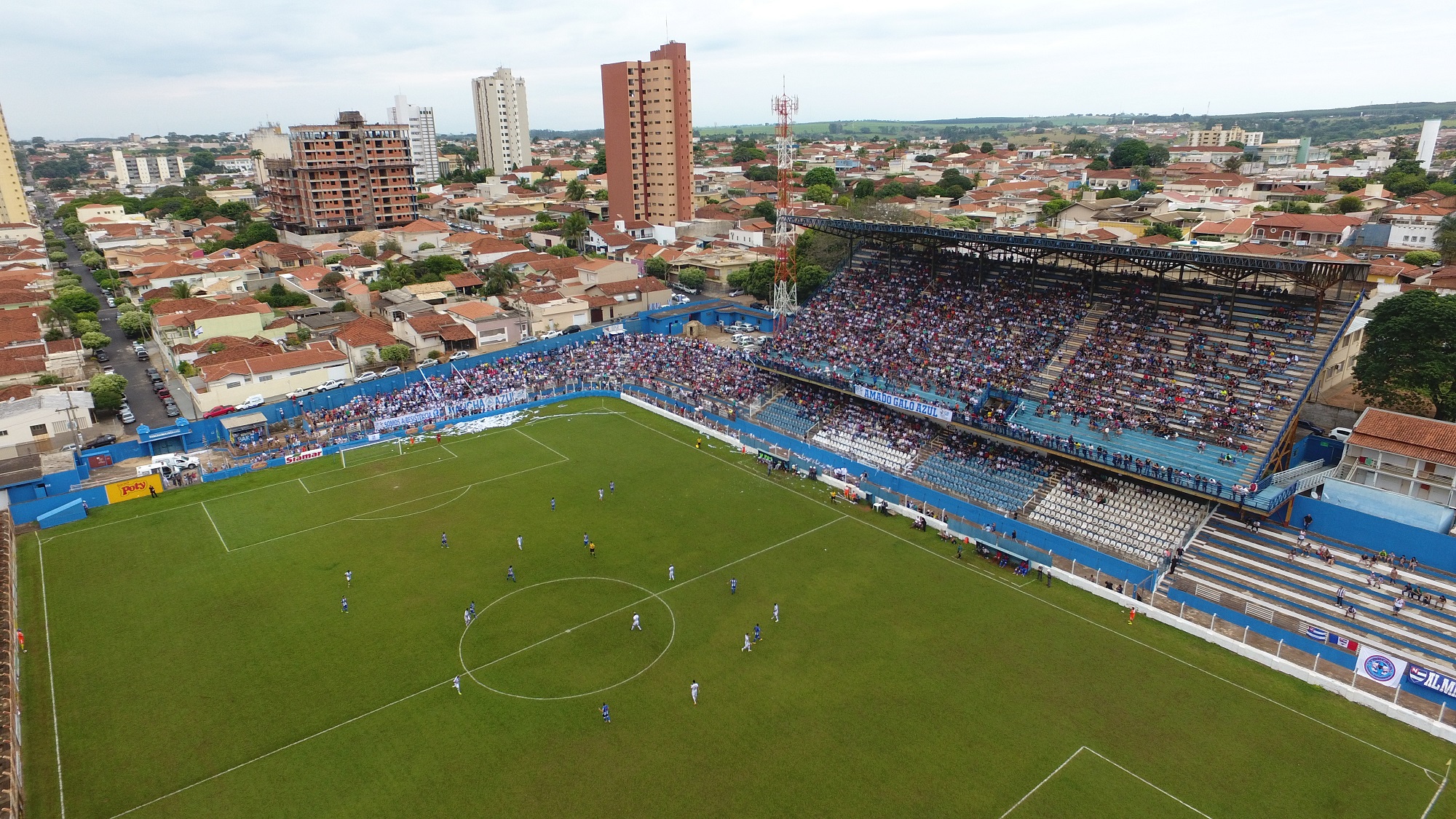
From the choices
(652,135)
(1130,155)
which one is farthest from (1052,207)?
(1130,155)

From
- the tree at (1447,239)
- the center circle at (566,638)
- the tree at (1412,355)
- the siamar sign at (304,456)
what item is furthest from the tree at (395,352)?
the tree at (1447,239)

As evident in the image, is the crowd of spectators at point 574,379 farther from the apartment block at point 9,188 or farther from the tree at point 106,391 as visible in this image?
the apartment block at point 9,188

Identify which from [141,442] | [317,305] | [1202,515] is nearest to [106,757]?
[141,442]

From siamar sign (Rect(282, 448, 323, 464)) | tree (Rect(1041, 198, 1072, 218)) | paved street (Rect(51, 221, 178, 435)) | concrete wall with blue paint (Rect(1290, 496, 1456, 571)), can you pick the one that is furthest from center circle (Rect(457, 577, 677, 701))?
tree (Rect(1041, 198, 1072, 218))

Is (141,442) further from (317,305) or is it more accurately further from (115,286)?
(115,286)

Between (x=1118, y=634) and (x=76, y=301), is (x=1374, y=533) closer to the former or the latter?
(x=1118, y=634)

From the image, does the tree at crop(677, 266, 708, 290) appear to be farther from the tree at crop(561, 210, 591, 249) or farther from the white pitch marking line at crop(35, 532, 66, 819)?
the white pitch marking line at crop(35, 532, 66, 819)
